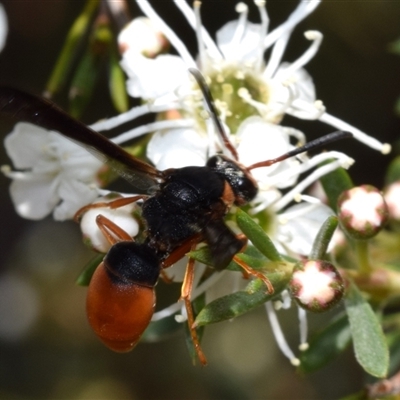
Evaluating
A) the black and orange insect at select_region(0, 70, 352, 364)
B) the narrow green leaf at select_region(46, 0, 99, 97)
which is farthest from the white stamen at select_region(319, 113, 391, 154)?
the narrow green leaf at select_region(46, 0, 99, 97)

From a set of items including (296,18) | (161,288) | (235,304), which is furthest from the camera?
(161,288)

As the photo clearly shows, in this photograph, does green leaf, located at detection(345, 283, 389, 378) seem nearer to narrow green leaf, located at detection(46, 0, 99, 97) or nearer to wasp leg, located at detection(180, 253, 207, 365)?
wasp leg, located at detection(180, 253, 207, 365)

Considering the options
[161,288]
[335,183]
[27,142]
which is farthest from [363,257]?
[161,288]

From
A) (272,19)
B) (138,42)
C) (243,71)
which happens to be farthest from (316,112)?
(272,19)

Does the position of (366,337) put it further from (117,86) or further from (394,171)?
(117,86)

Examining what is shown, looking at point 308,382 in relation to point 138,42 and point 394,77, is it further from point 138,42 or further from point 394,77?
point 138,42

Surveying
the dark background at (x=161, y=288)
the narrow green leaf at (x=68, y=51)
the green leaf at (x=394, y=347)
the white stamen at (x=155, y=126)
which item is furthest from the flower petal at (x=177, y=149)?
the dark background at (x=161, y=288)
